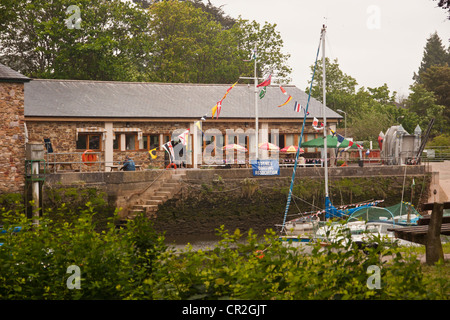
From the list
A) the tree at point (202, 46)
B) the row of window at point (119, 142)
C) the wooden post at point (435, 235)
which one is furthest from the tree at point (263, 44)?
the wooden post at point (435, 235)

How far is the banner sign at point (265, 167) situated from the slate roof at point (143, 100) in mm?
6767

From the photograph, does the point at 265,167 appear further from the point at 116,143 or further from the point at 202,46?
the point at 202,46

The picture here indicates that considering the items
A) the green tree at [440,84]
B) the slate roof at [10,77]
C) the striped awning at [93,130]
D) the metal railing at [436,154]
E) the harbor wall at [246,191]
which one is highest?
the green tree at [440,84]

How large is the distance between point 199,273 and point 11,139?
764 inches

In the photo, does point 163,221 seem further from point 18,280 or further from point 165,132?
point 18,280

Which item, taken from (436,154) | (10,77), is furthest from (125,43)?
(436,154)

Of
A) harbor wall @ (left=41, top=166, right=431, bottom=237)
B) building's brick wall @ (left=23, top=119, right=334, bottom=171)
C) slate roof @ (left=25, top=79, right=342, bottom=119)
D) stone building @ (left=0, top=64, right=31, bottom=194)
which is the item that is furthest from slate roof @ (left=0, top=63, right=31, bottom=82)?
slate roof @ (left=25, top=79, right=342, bottom=119)

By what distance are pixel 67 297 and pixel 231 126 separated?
3023 centimetres

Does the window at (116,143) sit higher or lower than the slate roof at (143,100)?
lower

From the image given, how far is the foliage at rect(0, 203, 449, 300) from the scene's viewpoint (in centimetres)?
641

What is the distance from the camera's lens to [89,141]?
3397cm

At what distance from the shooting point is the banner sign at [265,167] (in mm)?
30375

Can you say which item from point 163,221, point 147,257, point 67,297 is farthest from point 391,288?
point 163,221

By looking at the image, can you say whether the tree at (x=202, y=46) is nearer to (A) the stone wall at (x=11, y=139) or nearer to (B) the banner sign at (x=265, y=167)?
(B) the banner sign at (x=265, y=167)
